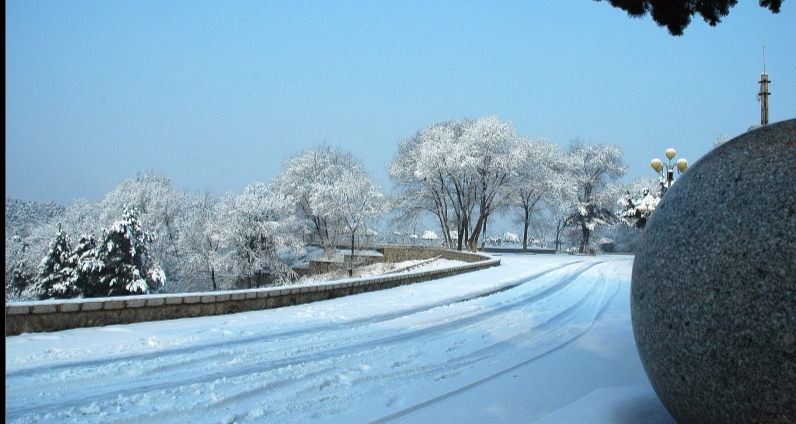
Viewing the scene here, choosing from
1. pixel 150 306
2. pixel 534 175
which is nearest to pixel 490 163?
pixel 534 175

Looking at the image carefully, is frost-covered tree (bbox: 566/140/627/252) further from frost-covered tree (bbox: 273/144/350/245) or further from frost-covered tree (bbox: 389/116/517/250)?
frost-covered tree (bbox: 273/144/350/245)

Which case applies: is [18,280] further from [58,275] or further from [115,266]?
[115,266]

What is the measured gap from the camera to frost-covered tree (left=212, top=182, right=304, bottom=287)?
41.4 metres

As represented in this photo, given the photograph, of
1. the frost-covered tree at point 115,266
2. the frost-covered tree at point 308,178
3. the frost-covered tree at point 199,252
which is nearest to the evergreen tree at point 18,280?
the frost-covered tree at point 199,252

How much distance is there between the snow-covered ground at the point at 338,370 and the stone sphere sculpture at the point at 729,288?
4.25 ft

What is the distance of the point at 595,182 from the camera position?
2162 inches

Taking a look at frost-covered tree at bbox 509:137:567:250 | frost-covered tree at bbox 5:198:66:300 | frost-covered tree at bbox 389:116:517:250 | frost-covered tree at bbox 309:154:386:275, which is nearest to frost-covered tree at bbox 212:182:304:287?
frost-covered tree at bbox 309:154:386:275

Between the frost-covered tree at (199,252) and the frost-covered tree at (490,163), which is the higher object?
the frost-covered tree at (490,163)

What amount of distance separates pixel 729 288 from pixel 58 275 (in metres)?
37.7

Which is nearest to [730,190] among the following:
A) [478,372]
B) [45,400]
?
[478,372]

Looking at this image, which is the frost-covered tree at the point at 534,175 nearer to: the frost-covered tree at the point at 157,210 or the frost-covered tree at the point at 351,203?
the frost-covered tree at the point at 351,203

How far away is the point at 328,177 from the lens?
53.9m

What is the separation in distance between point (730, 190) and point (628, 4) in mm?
4075

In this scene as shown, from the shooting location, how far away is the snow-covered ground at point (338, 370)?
4977 millimetres
